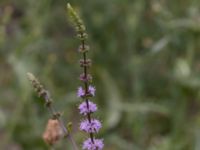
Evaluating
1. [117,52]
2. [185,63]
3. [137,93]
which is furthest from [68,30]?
[185,63]

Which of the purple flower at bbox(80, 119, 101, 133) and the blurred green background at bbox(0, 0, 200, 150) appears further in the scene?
the blurred green background at bbox(0, 0, 200, 150)

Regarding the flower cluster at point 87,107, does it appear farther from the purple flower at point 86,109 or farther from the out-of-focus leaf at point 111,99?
the out-of-focus leaf at point 111,99

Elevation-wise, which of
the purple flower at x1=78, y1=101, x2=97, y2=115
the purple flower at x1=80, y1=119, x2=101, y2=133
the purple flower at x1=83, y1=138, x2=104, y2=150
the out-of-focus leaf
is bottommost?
the purple flower at x1=83, y1=138, x2=104, y2=150

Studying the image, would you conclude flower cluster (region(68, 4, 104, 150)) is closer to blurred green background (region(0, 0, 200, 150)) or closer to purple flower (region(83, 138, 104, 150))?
purple flower (region(83, 138, 104, 150))

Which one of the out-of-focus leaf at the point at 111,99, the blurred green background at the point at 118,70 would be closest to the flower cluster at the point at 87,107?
the blurred green background at the point at 118,70

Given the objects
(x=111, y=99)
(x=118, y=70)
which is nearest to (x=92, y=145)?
(x=111, y=99)

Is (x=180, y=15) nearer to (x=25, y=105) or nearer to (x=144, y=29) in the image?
(x=144, y=29)

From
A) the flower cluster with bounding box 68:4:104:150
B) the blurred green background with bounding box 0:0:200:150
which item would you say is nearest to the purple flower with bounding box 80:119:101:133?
the flower cluster with bounding box 68:4:104:150

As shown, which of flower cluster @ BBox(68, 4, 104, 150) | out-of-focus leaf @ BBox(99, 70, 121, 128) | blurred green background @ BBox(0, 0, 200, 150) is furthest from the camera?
out-of-focus leaf @ BBox(99, 70, 121, 128)

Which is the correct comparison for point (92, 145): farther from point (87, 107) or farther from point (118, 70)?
point (118, 70)
